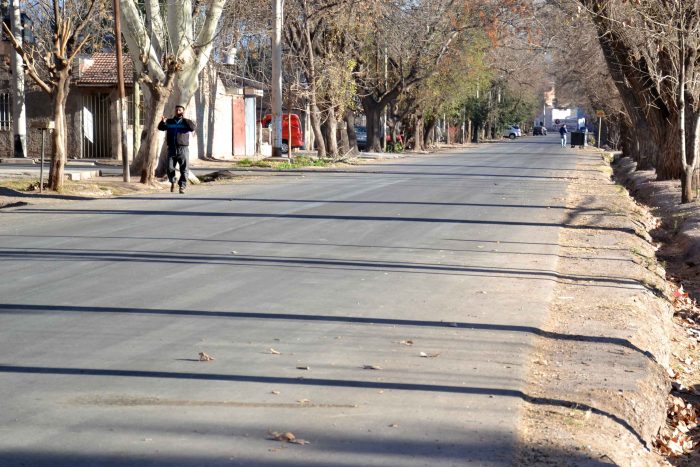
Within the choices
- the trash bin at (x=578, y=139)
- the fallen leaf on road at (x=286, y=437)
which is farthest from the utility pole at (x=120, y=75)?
the trash bin at (x=578, y=139)

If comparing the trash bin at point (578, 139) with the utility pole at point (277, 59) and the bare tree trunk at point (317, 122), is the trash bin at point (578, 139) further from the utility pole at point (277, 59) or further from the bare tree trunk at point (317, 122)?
the utility pole at point (277, 59)

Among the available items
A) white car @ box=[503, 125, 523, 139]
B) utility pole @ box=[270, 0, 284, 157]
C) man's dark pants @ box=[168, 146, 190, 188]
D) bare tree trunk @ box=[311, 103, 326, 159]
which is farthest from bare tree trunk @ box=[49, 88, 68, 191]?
white car @ box=[503, 125, 523, 139]

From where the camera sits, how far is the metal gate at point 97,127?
3634 cm

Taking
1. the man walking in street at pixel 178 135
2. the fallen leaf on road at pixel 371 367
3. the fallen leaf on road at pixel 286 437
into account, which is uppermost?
the man walking in street at pixel 178 135

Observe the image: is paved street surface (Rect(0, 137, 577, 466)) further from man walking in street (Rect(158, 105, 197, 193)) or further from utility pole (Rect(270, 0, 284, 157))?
utility pole (Rect(270, 0, 284, 157))

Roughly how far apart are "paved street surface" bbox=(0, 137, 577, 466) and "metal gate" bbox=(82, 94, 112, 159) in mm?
21810

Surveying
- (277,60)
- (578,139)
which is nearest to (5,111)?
(277,60)

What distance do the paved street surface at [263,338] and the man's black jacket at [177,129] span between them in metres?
5.36

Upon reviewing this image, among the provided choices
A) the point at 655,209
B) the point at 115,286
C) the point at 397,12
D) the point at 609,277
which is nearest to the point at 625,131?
the point at 397,12

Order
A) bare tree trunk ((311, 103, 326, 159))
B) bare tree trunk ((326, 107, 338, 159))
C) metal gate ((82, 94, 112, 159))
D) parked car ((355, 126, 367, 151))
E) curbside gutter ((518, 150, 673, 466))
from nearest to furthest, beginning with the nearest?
curbside gutter ((518, 150, 673, 466)) < metal gate ((82, 94, 112, 159)) < bare tree trunk ((311, 103, 326, 159)) < bare tree trunk ((326, 107, 338, 159)) < parked car ((355, 126, 367, 151))

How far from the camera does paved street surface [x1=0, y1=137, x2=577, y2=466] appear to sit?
199 inches

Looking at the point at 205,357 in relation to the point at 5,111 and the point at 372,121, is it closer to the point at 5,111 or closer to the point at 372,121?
the point at 5,111

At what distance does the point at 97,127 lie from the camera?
36.8 m

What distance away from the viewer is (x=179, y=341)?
23.5 feet
